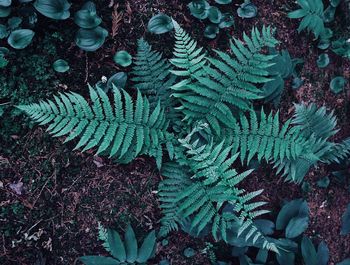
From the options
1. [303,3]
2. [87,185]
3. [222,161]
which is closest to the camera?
[222,161]

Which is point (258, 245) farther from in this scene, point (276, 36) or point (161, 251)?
point (276, 36)

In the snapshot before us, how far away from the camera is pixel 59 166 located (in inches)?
114

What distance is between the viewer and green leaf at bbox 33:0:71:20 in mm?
2707

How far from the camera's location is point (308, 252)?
10.5ft

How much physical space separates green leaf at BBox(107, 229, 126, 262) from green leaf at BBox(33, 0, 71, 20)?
4.88 ft

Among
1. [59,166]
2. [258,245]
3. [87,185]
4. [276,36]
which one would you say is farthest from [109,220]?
[276,36]

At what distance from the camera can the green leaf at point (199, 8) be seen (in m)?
3.08

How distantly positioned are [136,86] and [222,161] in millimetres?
792

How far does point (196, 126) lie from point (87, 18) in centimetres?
104

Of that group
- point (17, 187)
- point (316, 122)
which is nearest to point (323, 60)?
point (316, 122)

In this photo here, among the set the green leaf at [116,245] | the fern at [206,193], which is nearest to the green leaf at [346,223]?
the fern at [206,193]

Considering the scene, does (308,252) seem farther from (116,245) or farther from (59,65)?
(59,65)

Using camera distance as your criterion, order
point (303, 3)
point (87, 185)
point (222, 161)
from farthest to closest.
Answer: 1. point (303, 3)
2. point (87, 185)
3. point (222, 161)

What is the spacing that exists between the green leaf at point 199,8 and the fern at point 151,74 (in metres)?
0.41
